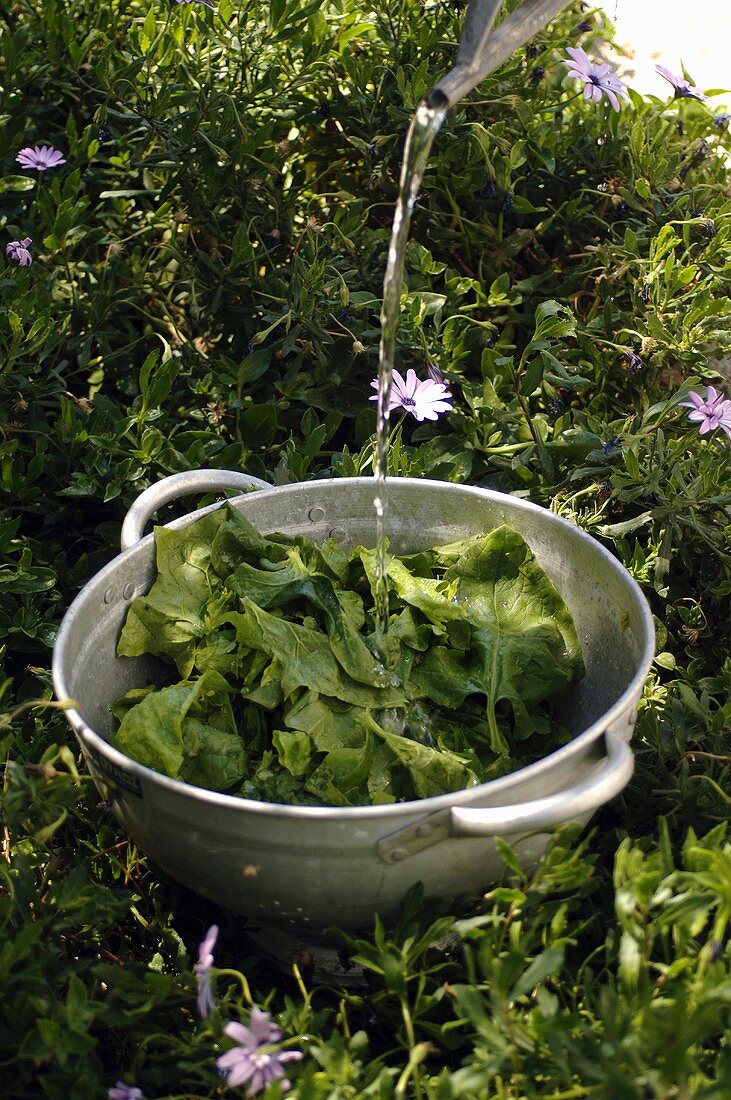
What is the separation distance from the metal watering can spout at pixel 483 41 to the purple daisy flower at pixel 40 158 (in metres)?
1.39

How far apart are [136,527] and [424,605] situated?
1.59 ft

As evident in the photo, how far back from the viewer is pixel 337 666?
1.76 metres

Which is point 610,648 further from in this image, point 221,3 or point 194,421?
point 221,3

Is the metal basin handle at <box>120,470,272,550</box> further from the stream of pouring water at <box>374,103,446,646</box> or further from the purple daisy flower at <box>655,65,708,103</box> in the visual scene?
the purple daisy flower at <box>655,65,708,103</box>

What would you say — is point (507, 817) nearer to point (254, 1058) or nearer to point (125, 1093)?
point (254, 1058)

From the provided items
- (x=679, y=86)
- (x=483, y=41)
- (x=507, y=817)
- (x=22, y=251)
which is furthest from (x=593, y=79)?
(x=507, y=817)

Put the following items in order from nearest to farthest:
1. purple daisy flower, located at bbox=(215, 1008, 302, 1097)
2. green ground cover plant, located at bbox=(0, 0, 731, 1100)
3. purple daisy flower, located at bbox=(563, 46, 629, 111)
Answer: purple daisy flower, located at bbox=(215, 1008, 302, 1097) → green ground cover plant, located at bbox=(0, 0, 731, 1100) → purple daisy flower, located at bbox=(563, 46, 629, 111)

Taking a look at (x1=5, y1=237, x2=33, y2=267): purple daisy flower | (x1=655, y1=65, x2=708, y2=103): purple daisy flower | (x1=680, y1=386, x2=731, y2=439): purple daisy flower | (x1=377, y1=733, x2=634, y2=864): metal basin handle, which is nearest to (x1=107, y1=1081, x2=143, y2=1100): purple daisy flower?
(x1=377, y1=733, x2=634, y2=864): metal basin handle

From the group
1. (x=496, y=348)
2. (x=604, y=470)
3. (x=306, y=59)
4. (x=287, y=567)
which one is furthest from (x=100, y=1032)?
(x=306, y=59)

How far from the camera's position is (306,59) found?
9.01 ft

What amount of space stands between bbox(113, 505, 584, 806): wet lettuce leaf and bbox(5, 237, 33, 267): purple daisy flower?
913 millimetres

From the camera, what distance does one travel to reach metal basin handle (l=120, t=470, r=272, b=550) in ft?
6.15

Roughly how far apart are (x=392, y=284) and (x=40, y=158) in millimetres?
1312

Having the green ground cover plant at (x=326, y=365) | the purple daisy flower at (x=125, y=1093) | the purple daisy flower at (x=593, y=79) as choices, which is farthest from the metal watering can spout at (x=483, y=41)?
the purple daisy flower at (x=125, y=1093)
